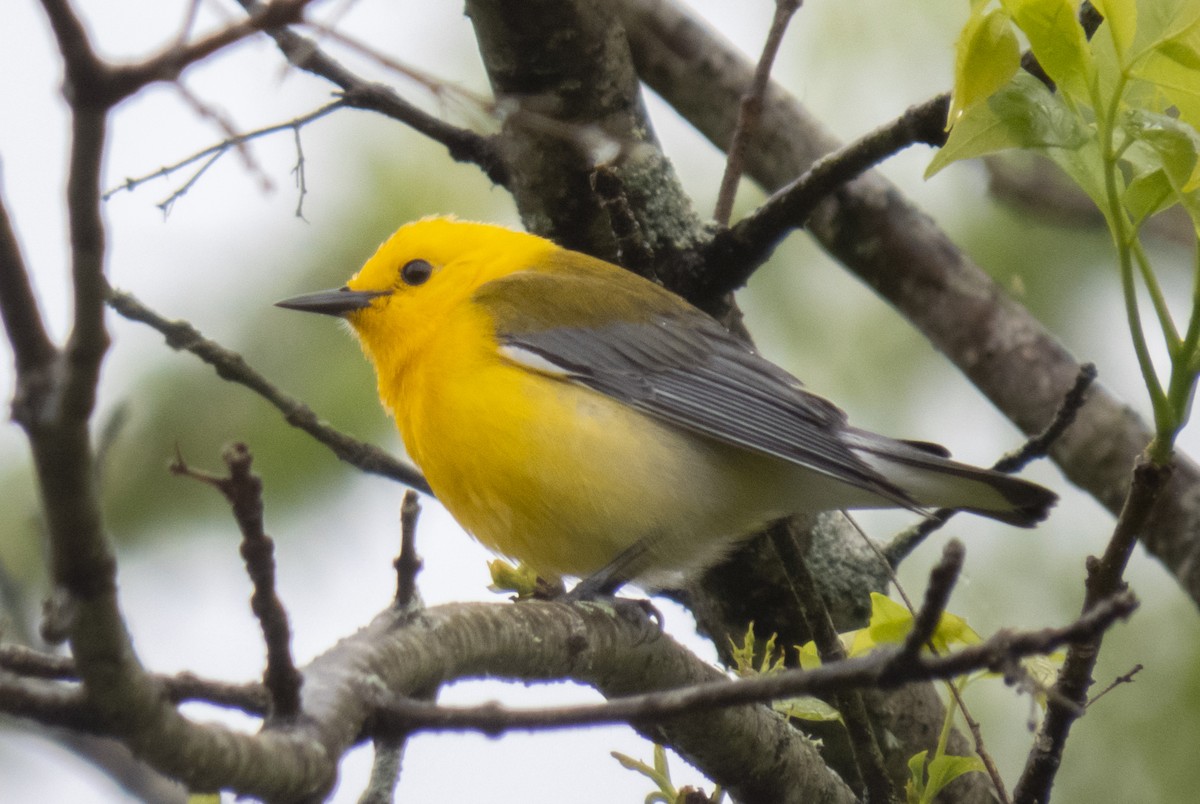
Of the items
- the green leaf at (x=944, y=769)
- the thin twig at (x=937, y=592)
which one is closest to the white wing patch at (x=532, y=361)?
the green leaf at (x=944, y=769)

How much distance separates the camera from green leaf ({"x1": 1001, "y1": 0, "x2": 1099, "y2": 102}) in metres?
2.38

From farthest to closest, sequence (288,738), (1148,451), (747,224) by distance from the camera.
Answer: (747,224) < (1148,451) < (288,738)

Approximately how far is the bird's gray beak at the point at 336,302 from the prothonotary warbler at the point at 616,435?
140mm

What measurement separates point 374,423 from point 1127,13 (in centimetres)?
430

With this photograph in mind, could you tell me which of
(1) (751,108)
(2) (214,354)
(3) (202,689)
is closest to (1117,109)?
(3) (202,689)

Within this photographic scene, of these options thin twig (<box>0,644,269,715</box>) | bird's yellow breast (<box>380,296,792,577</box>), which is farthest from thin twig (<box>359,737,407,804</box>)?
bird's yellow breast (<box>380,296,792,577</box>)

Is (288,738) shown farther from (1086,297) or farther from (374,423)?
(1086,297)

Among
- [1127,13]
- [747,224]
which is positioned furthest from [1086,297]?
[1127,13]

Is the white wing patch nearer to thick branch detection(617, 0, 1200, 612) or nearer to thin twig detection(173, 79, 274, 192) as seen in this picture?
thick branch detection(617, 0, 1200, 612)

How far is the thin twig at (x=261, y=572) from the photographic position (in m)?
1.60

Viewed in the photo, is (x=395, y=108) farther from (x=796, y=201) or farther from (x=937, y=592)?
(x=937, y=592)

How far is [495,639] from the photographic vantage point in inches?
104

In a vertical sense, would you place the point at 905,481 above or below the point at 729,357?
below

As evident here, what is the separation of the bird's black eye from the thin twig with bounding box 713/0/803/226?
1324mm
